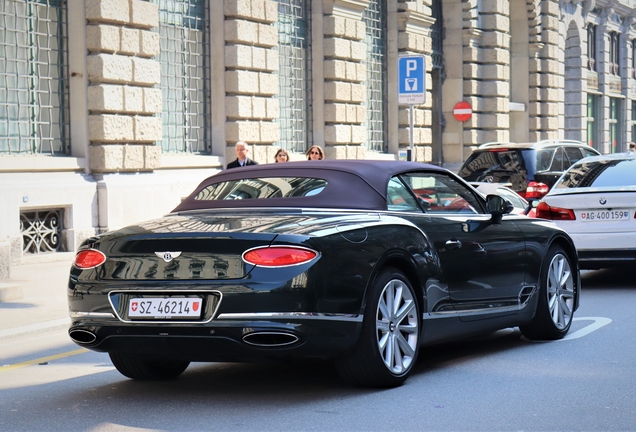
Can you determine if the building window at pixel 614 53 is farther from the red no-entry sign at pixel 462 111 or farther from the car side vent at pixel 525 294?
the car side vent at pixel 525 294

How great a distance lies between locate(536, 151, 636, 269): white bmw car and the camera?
40.9 ft

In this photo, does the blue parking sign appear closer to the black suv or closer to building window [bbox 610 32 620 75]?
the black suv

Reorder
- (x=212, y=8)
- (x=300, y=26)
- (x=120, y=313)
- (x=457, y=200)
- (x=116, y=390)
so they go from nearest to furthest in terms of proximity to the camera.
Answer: (x=120, y=313), (x=116, y=390), (x=457, y=200), (x=212, y=8), (x=300, y=26)

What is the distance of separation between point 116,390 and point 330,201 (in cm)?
172

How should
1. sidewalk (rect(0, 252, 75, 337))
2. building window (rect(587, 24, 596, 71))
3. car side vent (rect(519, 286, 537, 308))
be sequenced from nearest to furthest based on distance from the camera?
car side vent (rect(519, 286, 537, 308)), sidewalk (rect(0, 252, 75, 337)), building window (rect(587, 24, 596, 71))

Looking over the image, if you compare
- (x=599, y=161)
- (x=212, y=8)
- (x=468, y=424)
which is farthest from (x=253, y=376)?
(x=212, y=8)

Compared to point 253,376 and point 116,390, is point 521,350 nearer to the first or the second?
point 253,376

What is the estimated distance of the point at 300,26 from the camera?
22.9 meters

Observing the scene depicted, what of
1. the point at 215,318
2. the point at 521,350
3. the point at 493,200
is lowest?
the point at 521,350

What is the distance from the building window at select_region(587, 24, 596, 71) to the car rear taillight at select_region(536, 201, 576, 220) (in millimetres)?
33334

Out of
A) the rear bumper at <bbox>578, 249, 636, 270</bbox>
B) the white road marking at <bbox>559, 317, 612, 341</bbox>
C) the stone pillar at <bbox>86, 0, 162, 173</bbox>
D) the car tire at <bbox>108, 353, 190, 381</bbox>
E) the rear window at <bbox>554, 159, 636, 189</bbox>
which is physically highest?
the stone pillar at <bbox>86, 0, 162, 173</bbox>

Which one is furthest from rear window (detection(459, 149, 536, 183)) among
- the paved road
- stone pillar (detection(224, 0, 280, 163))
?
the paved road

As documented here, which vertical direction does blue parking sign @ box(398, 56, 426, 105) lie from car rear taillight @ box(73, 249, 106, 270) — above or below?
above

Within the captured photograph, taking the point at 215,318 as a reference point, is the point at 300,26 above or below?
above
